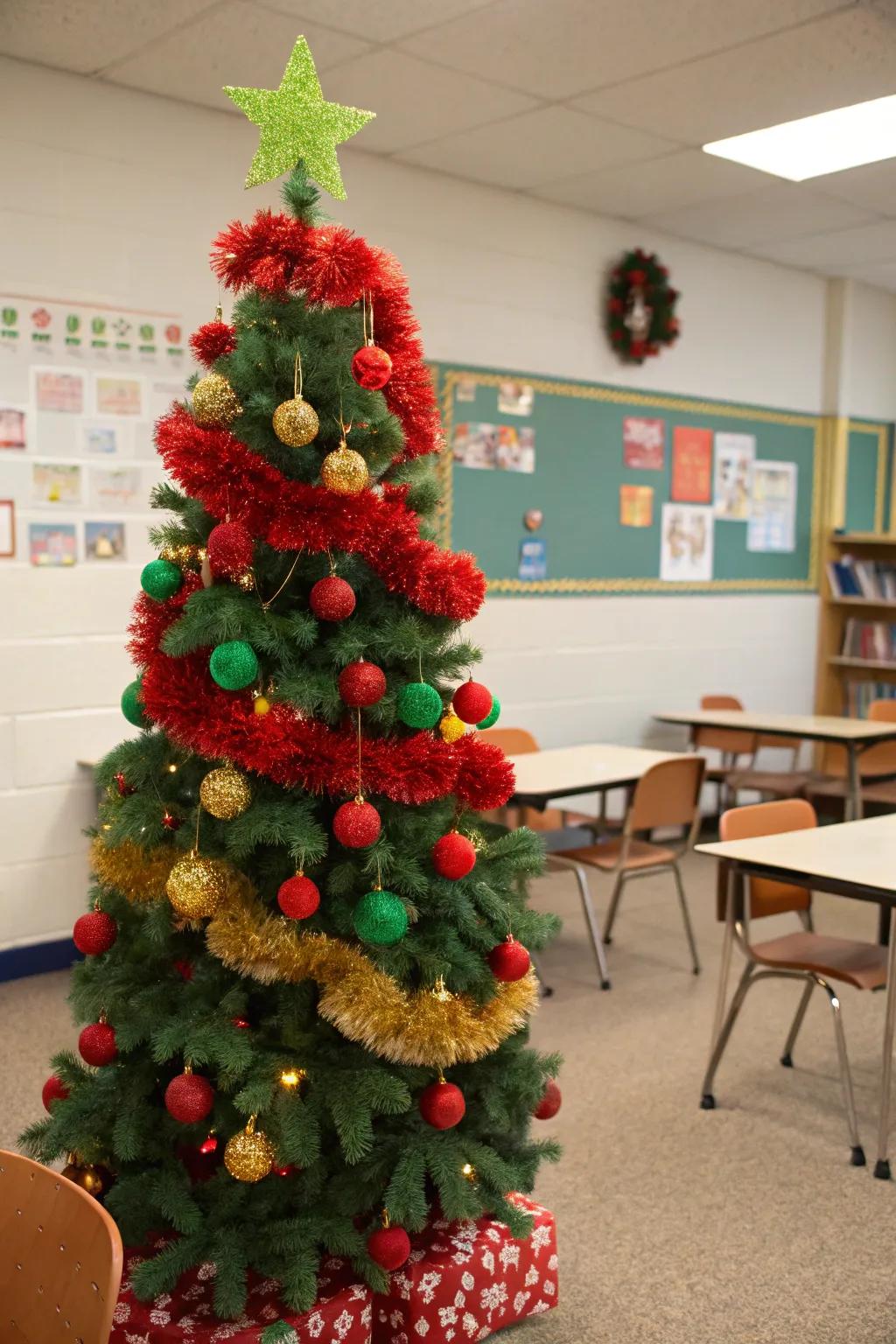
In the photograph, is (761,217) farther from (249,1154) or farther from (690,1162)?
(249,1154)

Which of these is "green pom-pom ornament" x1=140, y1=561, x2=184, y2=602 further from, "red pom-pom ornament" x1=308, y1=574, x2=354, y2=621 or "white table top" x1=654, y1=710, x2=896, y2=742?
"white table top" x1=654, y1=710, x2=896, y2=742

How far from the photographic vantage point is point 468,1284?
2.28 m

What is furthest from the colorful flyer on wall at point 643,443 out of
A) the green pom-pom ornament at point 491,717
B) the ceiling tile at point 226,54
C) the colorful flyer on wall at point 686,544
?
the green pom-pom ornament at point 491,717

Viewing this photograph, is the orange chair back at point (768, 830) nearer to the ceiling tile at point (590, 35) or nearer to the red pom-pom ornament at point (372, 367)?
the red pom-pom ornament at point (372, 367)

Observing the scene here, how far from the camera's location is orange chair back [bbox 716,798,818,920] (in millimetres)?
3436

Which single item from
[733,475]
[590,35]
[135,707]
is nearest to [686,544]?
[733,475]

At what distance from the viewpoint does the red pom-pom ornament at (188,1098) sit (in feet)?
6.81

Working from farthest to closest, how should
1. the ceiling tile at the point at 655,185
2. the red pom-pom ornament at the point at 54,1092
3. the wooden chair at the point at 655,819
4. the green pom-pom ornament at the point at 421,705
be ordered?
the ceiling tile at the point at 655,185
the wooden chair at the point at 655,819
the red pom-pom ornament at the point at 54,1092
the green pom-pom ornament at the point at 421,705

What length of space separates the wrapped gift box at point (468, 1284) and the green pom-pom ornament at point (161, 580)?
121cm

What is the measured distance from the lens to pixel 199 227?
15.7 ft

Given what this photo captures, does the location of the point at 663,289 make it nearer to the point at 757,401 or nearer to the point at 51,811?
the point at 757,401

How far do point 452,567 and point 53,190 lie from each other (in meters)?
2.91

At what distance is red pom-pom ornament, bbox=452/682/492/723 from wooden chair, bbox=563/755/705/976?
2273mm

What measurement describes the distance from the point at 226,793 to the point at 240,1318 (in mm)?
833
